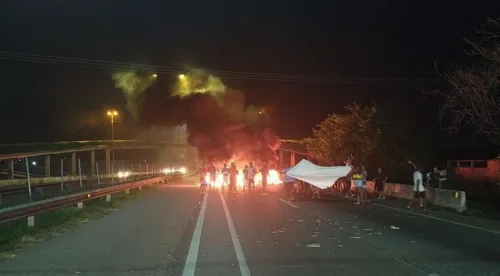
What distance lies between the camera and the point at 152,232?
1357cm

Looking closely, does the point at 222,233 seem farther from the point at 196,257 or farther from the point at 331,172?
the point at 331,172

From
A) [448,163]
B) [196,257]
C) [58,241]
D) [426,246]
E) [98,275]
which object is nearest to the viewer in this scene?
[98,275]

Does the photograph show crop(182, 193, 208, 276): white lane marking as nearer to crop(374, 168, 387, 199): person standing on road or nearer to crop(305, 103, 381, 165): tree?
crop(374, 168, 387, 199): person standing on road

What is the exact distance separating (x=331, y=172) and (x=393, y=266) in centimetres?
1654

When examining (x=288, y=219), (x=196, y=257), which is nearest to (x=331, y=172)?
(x=288, y=219)

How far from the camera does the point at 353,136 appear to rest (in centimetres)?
3706

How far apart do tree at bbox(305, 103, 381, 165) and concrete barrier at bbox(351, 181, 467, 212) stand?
312 inches

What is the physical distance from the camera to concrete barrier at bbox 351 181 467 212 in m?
19.8

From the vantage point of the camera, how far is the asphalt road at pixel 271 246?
870cm

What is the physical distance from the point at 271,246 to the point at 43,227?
679cm

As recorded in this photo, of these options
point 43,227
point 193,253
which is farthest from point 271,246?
point 43,227

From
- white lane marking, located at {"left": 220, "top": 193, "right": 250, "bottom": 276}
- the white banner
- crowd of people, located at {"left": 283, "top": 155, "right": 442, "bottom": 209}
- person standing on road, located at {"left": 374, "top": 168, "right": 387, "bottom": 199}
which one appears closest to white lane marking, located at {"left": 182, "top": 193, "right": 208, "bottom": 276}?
white lane marking, located at {"left": 220, "top": 193, "right": 250, "bottom": 276}

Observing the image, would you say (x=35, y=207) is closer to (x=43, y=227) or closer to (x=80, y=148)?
(x=43, y=227)

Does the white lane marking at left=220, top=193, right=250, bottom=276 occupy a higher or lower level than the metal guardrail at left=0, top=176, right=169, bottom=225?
lower
